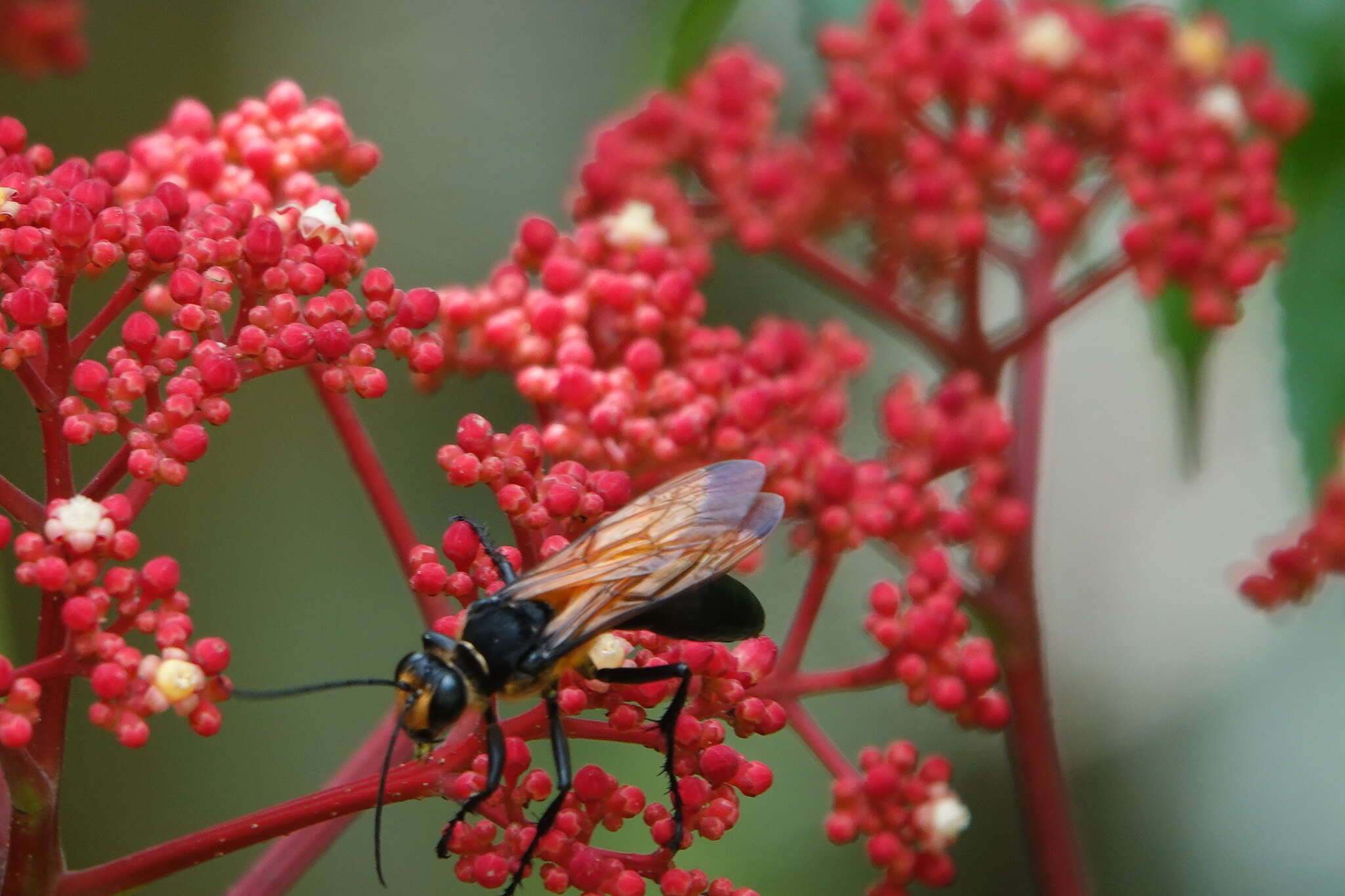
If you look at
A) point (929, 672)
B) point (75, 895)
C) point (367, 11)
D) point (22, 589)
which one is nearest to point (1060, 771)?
point (929, 672)

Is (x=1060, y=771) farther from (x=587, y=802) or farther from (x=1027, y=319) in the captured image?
(x=587, y=802)

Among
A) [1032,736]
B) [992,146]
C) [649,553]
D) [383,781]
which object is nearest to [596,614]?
[649,553]

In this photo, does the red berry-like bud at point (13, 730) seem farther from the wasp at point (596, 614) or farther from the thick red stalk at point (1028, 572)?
the thick red stalk at point (1028, 572)

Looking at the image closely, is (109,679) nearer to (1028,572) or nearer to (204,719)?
(204,719)

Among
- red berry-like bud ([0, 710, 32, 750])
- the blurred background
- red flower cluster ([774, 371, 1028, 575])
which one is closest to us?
red berry-like bud ([0, 710, 32, 750])

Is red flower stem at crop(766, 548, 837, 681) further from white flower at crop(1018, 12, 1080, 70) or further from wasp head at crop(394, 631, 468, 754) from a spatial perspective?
white flower at crop(1018, 12, 1080, 70)

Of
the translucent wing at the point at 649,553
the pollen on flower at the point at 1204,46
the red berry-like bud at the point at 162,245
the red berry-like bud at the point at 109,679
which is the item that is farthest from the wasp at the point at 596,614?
the pollen on flower at the point at 1204,46

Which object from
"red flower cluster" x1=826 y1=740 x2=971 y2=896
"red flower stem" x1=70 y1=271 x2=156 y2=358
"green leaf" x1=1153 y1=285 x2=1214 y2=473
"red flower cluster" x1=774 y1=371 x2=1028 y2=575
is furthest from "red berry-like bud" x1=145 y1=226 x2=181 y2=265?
"green leaf" x1=1153 y1=285 x2=1214 y2=473

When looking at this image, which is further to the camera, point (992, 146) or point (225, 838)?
point (992, 146)
